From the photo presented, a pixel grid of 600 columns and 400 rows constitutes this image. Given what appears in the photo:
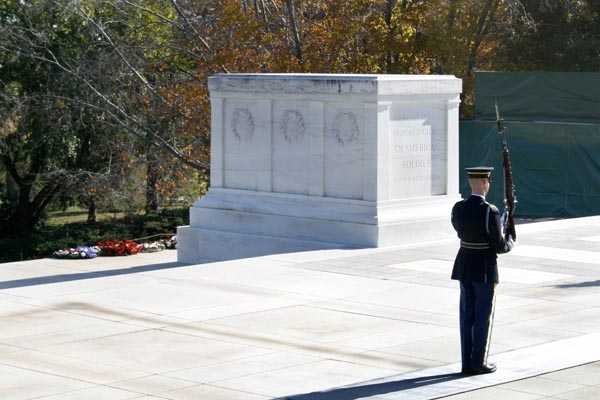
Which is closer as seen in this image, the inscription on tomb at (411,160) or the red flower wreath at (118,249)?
the inscription on tomb at (411,160)

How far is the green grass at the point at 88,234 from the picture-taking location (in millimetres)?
25312

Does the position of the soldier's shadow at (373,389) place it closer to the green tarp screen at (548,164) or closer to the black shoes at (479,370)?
the black shoes at (479,370)

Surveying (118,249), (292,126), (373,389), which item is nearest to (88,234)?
(118,249)

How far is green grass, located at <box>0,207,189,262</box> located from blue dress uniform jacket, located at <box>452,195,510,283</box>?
55.8 feet

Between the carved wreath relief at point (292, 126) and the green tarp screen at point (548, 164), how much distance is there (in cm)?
894

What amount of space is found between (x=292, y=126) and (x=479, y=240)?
891cm

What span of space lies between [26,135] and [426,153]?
19513 mm

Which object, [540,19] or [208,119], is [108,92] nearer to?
[208,119]

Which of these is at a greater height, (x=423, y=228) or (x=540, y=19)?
(x=540, y=19)

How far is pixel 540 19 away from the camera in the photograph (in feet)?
117

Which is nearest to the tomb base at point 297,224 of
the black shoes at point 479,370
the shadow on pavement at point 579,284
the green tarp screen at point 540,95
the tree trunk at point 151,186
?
the shadow on pavement at point 579,284

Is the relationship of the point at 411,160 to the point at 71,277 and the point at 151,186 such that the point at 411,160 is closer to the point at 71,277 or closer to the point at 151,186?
the point at 71,277

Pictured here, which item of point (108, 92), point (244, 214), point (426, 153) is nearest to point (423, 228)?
point (426, 153)

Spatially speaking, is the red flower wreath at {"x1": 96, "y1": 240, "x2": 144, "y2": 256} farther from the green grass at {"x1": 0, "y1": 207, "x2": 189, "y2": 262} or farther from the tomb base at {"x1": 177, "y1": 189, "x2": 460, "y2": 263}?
the tomb base at {"x1": 177, "y1": 189, "x2": 460, "y2": 263}
